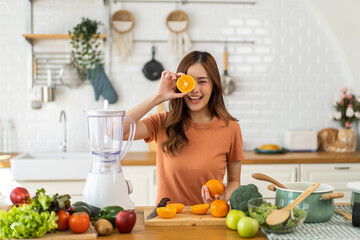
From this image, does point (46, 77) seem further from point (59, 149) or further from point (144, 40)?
point (144, 40)

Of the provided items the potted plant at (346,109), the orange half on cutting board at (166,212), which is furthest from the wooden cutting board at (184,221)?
the potted plant at (346,109)

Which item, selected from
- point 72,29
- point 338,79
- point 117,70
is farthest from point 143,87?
point 338,79

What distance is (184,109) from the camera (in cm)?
243

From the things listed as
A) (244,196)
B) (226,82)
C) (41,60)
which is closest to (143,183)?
(226,82)

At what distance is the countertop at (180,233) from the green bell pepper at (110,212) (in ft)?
0.17

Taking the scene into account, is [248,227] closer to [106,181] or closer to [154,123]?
[106,181]

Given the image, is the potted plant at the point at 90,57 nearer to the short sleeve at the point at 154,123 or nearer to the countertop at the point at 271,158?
the countertop at the point at 271,158

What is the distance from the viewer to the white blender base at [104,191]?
6.05 feet

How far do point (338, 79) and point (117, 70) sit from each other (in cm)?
226

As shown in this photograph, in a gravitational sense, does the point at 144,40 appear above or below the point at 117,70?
above

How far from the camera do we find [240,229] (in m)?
1.65

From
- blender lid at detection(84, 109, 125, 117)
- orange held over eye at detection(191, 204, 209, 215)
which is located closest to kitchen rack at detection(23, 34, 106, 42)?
blender lid at detection(84, 109, 125, 117)

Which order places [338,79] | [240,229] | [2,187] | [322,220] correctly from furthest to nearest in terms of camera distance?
[338,79] < [2,187] < [322,220] < [240,229]

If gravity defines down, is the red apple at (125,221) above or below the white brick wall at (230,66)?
below
